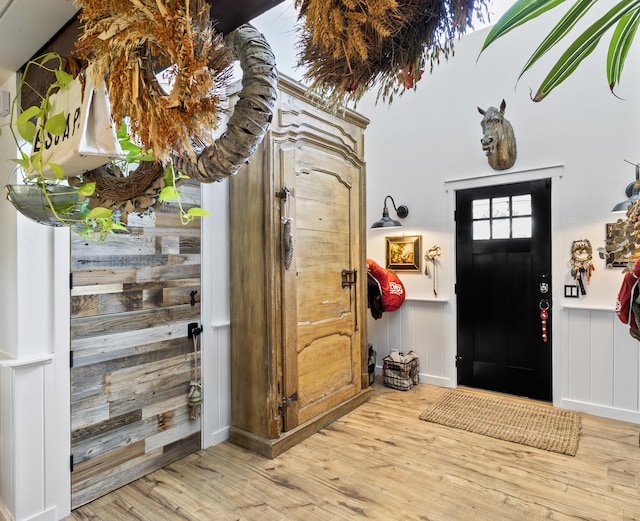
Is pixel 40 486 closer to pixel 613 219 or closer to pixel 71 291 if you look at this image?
pixel 71 291

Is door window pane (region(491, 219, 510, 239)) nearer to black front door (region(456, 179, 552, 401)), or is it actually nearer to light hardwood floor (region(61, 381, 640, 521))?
black front door (region(456, 179, 552, 401))

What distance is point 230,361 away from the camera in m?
2.85

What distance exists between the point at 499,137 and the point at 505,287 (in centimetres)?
141

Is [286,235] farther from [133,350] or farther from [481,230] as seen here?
[481,230]

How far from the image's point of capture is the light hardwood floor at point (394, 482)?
2.01 meters

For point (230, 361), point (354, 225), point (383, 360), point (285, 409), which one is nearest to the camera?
point (285, 409)

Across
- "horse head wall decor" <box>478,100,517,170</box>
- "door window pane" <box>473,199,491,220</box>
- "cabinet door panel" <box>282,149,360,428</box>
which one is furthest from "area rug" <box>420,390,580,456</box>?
"horse head wall decor" <box>478,100,517,170</box>

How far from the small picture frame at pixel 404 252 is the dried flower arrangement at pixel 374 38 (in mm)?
Answer: 3393

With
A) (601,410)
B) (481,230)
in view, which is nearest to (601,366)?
(601,410)

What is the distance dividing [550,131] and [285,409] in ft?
10.7

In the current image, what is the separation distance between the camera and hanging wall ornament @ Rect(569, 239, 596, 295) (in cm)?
328

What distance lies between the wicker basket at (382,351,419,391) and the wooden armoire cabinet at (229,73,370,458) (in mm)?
848

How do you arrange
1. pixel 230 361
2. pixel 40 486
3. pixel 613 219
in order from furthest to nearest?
pixel 613 219 → pixel 230 361 → pixel 40 486

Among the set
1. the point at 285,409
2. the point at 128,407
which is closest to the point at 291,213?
the point at 285,409
